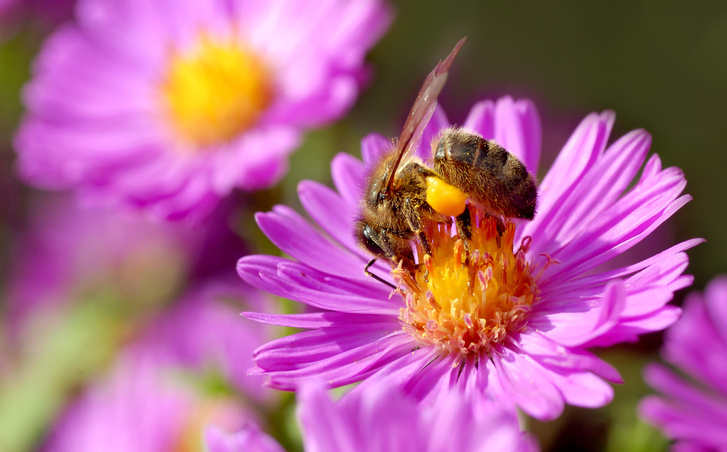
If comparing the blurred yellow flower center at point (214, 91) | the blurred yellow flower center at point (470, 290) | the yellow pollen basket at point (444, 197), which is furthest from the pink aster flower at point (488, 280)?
the blurred yellow flower center at point (214, 91)

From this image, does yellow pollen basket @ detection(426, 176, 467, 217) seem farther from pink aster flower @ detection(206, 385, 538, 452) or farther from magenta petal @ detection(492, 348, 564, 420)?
pink aster flower @ detection(206, 385, 538, 452)

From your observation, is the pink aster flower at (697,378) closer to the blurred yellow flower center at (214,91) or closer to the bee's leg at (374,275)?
the bee's leg at (374,275)

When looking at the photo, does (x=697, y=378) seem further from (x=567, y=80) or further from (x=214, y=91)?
(x=214, y=91)

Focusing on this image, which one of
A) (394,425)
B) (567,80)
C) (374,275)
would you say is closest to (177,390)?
(374,275)

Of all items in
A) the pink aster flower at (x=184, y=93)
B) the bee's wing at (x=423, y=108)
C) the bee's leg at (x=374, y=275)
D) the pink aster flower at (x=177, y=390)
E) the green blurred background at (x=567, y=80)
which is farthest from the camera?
the green blurred background at (x=567, y=80)

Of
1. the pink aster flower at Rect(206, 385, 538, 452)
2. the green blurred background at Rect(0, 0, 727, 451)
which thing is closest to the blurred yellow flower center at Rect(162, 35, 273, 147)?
the green blurred background at Rect(0, 0, 727, 451)

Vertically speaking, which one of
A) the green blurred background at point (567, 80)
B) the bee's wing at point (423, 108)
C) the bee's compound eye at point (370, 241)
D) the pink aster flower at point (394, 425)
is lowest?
the pink aster flower at point (394, 425)
